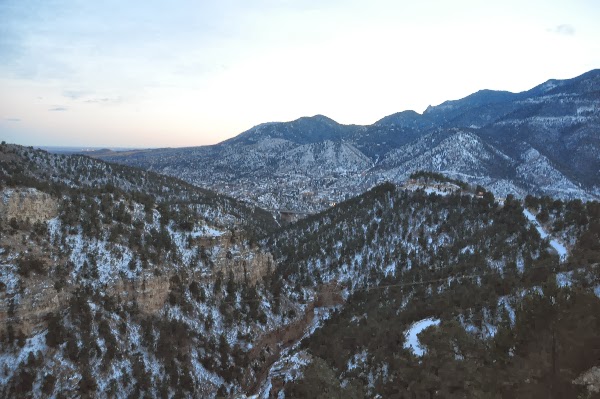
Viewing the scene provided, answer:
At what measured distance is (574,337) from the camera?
38.8ft

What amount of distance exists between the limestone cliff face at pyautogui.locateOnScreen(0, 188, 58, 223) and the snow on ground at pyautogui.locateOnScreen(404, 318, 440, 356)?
2772 centimetres

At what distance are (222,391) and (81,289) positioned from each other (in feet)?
40.9

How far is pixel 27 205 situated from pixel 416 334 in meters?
29.0

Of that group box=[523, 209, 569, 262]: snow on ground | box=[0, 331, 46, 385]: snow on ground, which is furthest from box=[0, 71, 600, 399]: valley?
box=[523, 209, 569, 262]: snow on ground

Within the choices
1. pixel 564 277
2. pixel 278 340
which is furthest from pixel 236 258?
pixel 564 277

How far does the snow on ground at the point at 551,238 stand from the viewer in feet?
115

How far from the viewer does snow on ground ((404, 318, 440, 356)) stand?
2272 cm

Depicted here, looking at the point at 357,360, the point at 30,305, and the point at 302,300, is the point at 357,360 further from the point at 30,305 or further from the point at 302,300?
the point at 30,305

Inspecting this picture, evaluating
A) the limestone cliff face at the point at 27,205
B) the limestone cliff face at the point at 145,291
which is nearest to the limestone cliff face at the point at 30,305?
the limestone cliff face at the point at 145,291

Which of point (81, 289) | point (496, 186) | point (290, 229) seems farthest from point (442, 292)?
point (496, 186)

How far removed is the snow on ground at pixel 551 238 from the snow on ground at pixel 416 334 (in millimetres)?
14313

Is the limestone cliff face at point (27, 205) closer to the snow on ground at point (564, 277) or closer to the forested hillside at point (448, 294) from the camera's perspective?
the forested hillside at point (448, 294)

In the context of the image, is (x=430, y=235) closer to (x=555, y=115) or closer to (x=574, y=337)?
(x=574, y=337)

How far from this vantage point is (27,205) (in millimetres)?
28812
